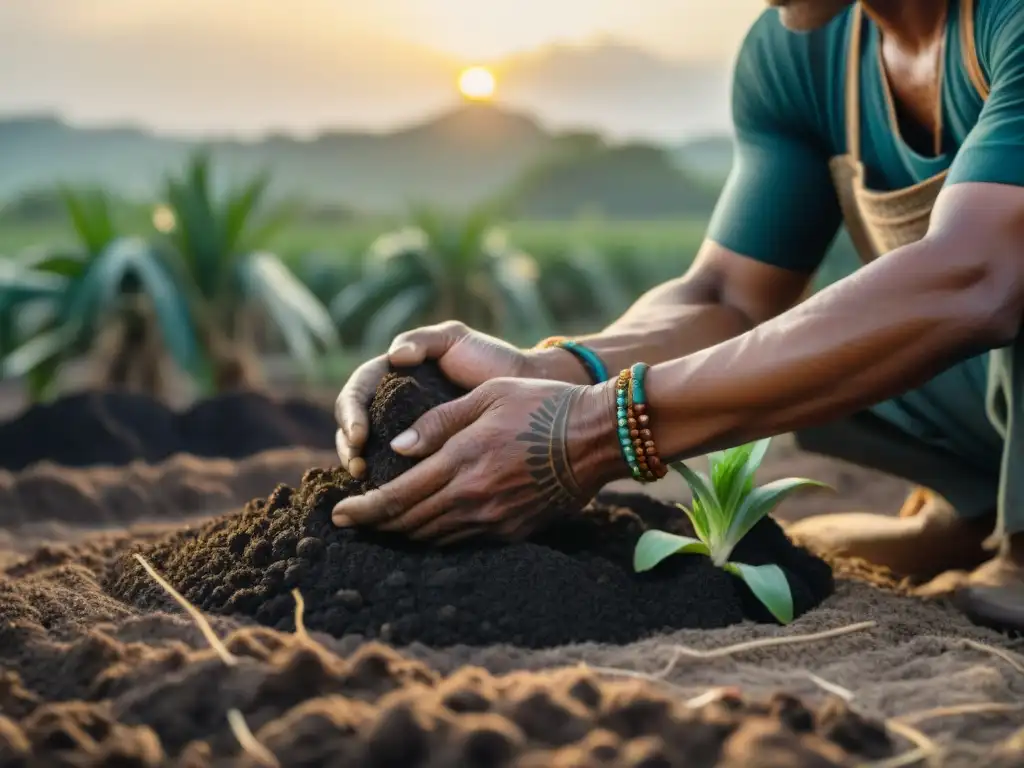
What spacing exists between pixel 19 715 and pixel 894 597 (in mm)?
1282

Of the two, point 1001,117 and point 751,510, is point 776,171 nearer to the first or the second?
point 1001,117

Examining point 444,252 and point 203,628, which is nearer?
point 203,628

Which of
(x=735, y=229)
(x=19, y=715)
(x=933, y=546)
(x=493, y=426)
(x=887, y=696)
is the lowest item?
(x=933, y=546)

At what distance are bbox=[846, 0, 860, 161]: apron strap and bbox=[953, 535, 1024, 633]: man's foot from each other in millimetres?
762

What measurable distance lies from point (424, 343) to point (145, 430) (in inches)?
81.9

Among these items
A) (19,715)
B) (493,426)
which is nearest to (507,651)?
(493,426)

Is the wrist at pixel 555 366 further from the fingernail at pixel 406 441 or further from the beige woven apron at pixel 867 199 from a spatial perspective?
the beige woven apron at pixel 867 199

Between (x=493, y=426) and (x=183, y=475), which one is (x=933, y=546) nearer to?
(x=493, y=426)

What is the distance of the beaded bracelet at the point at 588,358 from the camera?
1.84 meters

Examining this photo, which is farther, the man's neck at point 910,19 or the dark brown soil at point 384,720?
the man's neck at point 910,19

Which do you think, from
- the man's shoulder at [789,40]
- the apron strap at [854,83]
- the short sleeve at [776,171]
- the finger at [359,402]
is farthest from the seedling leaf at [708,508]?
the man's shoulder at [789,40]

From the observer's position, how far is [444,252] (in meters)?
5.12

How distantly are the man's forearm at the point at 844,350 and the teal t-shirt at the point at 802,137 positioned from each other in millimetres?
480

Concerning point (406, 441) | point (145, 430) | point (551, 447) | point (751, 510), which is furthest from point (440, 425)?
point (145, 430)
